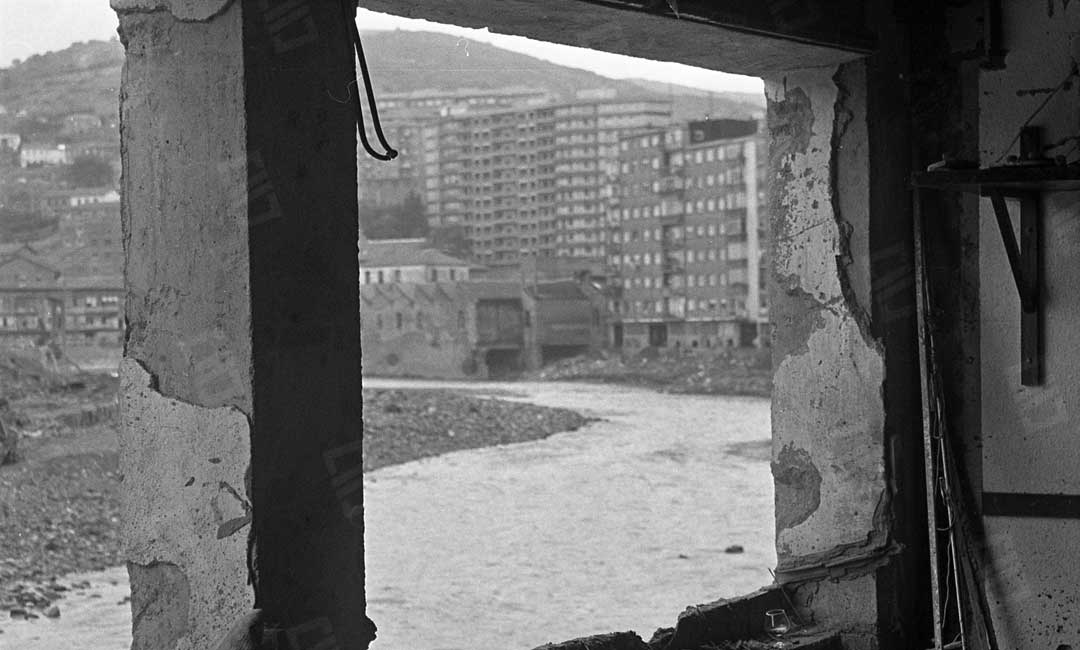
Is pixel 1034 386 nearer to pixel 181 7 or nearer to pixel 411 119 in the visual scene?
pixel 181 7

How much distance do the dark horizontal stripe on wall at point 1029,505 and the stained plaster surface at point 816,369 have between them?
26cm

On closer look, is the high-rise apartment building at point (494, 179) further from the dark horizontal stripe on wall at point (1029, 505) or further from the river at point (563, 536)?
the dark horizontal stripe on wall at point (1029, 505)

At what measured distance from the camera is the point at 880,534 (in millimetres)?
2844

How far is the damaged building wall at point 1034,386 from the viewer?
8.96 ft

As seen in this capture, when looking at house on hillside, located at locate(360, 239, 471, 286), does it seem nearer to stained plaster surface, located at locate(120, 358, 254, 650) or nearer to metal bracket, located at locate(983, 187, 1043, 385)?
metal bracket, located at locate(983, 187, 1043, 385)

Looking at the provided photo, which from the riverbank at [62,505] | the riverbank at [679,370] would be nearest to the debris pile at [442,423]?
the riverbank at [62,505]

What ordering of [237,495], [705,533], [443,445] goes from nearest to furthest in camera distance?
[237,495] → [705,533] → [443,445]

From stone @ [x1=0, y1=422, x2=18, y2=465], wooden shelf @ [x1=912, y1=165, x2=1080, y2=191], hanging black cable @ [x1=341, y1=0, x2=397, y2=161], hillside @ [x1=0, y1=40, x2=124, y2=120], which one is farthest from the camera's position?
stone @ [x1=0, y1=422, x2=18, y2=465]

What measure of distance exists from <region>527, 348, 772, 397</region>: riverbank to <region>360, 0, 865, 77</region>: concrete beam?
26680 millimetres

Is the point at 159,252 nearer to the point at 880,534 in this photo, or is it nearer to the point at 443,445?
the point at 880,534

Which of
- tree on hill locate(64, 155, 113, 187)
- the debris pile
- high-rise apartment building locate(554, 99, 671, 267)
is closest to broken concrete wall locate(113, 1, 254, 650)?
tree on hill locate(64, 155, 113, 187)

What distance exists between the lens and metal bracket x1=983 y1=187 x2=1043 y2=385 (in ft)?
9.02

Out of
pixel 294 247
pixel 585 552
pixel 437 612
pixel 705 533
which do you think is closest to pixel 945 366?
pixel 294 247

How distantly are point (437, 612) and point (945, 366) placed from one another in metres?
10.9
